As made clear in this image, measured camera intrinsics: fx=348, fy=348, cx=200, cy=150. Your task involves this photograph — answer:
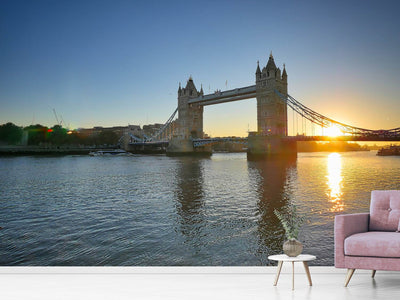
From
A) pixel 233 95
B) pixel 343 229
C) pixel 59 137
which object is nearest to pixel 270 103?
pixel 233 95

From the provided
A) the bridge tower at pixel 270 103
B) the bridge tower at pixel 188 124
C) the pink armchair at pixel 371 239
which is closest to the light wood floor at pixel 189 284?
the pink armchair at pixel 371 239

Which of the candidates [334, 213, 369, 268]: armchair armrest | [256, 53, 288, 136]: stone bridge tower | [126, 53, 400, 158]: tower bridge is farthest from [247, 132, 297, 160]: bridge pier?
[334, 213, 369, 268]: armchair armrest

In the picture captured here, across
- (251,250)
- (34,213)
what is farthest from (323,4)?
(34,213)

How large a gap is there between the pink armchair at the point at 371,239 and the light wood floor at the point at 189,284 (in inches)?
9.8

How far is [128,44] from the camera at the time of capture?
12.8 metres

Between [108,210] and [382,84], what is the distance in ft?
32.9

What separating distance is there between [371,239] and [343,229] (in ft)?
0.89

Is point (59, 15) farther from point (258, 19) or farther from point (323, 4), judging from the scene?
point (323, 4)

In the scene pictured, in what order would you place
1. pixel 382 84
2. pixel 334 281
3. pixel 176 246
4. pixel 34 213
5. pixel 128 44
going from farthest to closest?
pixel 128 44 → pixel 382 84 → pixel 34 213 → pixel 176 246 → pixel 334 281

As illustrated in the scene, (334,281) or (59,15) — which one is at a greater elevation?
(59,15)

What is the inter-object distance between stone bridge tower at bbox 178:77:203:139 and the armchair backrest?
66513 millimetres

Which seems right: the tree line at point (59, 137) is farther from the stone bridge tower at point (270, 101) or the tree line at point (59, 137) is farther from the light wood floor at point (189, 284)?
the stone bridge tower at point (270, 101)

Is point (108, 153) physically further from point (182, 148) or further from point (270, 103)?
point (270, 103)

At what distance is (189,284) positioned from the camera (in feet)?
12.5
